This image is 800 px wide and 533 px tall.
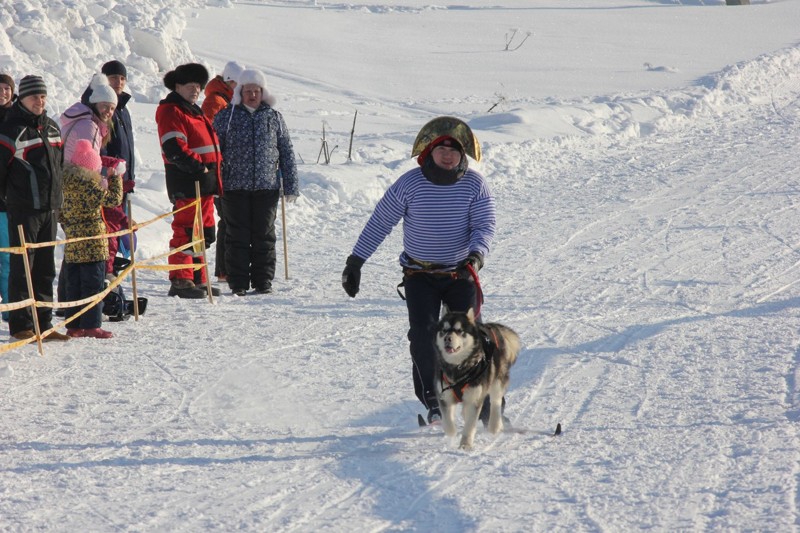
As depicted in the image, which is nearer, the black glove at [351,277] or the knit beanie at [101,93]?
the black glove at [351,277]

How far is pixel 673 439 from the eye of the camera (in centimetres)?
573

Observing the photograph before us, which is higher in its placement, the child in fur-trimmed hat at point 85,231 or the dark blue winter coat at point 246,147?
the dark blue winter coat at point 246,147

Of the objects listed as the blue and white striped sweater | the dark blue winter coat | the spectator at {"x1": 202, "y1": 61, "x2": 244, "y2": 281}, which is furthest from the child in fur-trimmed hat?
the blue and white striped sweater

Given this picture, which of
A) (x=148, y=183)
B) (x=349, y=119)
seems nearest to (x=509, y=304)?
(x=148, y=183)

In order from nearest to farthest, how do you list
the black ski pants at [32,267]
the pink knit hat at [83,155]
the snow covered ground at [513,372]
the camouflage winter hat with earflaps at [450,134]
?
the snow covered ground at [513,372] < the camouflage winter hat with earflaps at [450,134] < the black ski pants at [32,267] < the pink knit hat at [83,155]

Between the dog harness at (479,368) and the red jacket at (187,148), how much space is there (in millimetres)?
4063

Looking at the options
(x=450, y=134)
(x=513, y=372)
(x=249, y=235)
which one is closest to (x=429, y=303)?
(x=450, y=134)

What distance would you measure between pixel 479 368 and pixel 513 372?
1841mm

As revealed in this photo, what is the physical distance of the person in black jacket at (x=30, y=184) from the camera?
7102mm

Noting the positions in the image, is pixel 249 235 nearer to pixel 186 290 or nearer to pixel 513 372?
pixel 186 290

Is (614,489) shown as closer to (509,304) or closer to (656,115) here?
(509,304)

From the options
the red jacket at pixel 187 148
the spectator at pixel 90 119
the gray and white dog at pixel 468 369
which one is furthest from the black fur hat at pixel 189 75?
the gray and white dog at pixel 468 369

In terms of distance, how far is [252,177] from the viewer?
30.2ft

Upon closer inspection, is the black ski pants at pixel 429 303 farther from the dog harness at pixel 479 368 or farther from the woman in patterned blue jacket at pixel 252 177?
the woman in patterned blue jacket at pixel 252 177
